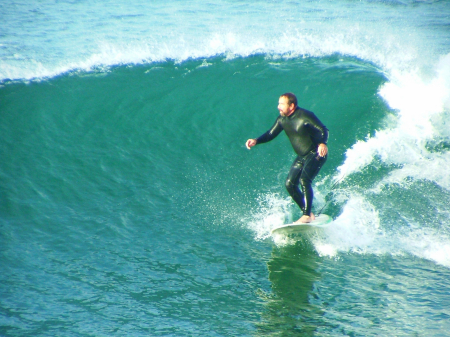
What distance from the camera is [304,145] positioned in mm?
6012

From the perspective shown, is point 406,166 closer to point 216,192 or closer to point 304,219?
point 304,219

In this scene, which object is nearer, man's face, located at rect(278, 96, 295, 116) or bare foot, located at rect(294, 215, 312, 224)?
man's face, located at rect(278, 96, 295, 116)

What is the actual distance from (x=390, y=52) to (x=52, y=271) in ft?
37.4

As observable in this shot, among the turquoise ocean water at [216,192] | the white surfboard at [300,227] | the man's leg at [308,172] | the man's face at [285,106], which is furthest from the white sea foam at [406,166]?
the man's face at [285,106]

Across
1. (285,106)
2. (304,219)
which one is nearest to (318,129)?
(285,106)

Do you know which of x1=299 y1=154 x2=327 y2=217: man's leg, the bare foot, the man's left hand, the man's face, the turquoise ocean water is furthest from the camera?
the bare foot

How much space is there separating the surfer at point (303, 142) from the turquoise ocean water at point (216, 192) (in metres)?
0.67

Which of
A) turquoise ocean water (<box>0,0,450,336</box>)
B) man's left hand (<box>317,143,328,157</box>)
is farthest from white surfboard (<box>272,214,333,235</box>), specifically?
man's left hand (<box>317,143,328,157</box>)

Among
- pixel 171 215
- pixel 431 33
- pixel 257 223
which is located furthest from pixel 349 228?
pixel 431 33

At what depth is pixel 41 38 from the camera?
51.3 feet

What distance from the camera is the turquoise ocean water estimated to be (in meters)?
4.80

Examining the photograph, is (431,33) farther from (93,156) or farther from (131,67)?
(93,156)

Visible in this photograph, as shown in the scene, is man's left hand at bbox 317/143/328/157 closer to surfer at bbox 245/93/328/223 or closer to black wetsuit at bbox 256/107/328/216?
surfer at bbox 245/93/328/223

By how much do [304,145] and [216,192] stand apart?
196 centimetres
